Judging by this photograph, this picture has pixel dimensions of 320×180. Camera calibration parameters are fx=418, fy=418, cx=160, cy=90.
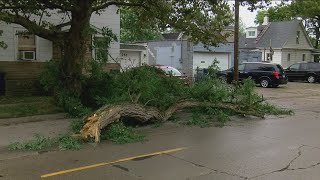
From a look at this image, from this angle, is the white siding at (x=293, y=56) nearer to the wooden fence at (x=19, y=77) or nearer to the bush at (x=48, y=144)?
the wooden fence at (x=19, y=77)

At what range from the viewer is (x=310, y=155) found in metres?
8.31

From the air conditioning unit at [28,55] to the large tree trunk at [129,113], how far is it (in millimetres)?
8498

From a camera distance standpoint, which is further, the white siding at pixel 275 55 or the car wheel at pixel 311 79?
the white siding at pixel 275 55

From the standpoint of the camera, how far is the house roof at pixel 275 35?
4738cm

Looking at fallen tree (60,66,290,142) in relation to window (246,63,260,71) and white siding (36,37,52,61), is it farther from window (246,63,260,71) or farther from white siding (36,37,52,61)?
window (246,63,260,71)

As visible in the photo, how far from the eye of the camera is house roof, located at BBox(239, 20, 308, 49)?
47.4 meters

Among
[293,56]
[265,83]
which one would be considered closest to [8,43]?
[265,83]

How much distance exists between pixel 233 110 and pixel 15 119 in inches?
264

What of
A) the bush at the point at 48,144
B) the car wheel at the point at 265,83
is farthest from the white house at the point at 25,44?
the car wheel at the point at 265,83

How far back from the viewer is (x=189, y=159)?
7777mm

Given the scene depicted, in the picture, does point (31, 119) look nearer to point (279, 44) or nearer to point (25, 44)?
point (25, 44)

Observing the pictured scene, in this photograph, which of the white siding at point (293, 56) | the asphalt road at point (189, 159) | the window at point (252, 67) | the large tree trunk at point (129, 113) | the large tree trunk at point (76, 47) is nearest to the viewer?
the asphalt road at point (189, 159)

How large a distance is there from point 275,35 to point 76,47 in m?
39.1

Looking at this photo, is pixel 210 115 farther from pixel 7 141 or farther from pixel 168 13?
pixel 7 141
